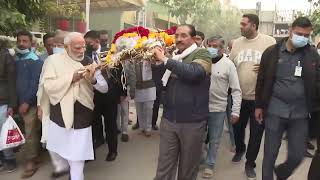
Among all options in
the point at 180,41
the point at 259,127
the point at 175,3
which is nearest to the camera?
the point at 180,41

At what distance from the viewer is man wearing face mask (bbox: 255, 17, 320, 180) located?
437cm

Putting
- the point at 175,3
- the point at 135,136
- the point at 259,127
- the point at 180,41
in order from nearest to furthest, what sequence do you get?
the point at 180,41 < the point at 259,127 < the point at 135,136 < the point at 175,3

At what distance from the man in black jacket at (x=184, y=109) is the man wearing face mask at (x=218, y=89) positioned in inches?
49.5

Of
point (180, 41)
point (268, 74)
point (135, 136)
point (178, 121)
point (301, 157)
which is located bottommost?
point (135, 136)

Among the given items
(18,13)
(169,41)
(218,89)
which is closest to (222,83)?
(218,89)

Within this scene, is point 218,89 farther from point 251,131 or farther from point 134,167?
point 134,167

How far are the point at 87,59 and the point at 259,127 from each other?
237 cm

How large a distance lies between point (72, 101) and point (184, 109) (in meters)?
1.24

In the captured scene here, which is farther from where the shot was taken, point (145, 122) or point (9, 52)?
point (145, 122)

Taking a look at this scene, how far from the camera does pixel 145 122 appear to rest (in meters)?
7.93

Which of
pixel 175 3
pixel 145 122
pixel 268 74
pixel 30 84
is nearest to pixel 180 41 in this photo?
pixel 268 74

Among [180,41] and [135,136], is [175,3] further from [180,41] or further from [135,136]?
[180,41]

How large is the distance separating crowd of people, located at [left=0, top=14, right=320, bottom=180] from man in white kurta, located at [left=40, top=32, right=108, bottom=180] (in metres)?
0.01

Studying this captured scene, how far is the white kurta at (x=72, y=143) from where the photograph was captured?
448 centimetres
